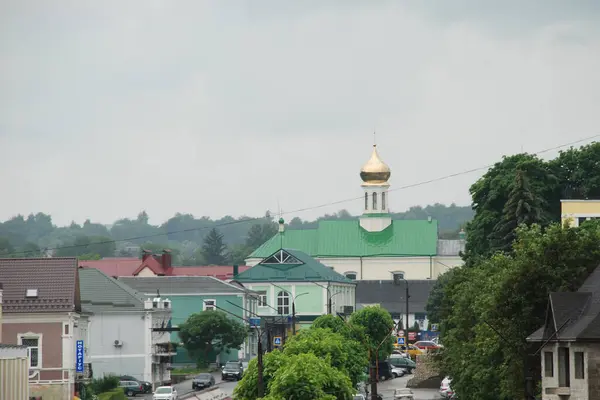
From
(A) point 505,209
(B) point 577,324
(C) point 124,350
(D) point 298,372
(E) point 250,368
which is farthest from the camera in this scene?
(C) point 124,350

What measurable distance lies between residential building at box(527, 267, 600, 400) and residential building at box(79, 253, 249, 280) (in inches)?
4473

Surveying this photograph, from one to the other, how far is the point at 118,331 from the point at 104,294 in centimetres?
229

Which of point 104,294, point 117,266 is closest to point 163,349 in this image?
point 104,294

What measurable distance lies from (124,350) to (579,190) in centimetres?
2744

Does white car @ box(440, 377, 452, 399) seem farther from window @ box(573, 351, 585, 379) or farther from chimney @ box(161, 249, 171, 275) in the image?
chimney @ box(161, 249, 171, 275)

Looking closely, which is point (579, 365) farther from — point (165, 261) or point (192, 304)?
point (165, 261)

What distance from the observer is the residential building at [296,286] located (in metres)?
156

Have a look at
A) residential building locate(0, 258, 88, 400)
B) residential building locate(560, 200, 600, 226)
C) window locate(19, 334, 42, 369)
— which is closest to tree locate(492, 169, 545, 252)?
residential building locate(560, 200, 600, 226)

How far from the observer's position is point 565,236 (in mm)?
55062

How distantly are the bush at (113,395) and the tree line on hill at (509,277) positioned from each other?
14.5 m

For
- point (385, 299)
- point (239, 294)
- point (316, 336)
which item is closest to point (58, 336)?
point (316, 336)

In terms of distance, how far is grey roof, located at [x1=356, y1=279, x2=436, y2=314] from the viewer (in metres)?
185

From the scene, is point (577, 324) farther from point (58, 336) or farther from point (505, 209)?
point (505, 209)

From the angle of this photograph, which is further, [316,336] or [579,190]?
[579,190]
